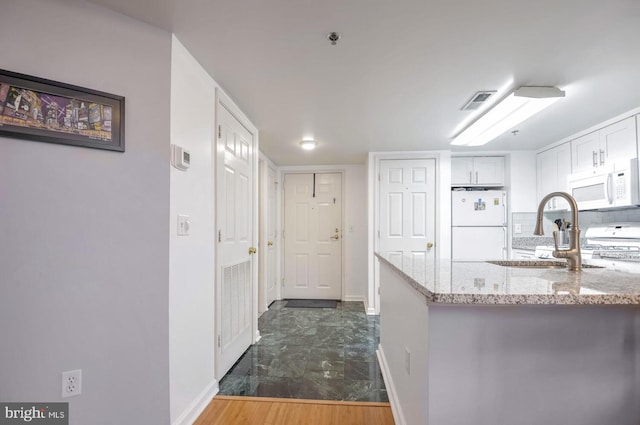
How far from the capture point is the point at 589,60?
1919 millimetres

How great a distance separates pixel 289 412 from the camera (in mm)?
1928

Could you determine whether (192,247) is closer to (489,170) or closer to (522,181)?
(489,170)

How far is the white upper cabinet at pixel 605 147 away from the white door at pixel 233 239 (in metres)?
3.52

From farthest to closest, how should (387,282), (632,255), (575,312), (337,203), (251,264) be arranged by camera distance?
1. (337,203)
2. (251,264)
3. (632,255)
4. (387,282)
5. (575,312)

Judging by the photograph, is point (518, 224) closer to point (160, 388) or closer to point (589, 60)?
point (589, 60)

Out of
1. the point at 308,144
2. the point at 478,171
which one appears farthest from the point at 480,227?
the point at 308,144

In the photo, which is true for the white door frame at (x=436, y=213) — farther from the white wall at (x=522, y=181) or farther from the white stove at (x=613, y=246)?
the white stove at (x=613, y=246)

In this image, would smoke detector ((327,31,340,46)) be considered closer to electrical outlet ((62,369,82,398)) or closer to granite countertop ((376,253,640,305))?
granite countertop ((376,253,640,305))

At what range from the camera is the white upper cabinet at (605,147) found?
2809 mm

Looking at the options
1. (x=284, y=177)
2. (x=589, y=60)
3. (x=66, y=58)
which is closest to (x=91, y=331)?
(x=66, y=58)

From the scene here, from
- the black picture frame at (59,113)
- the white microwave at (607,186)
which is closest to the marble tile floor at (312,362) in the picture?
the black picture frame at (59,113)

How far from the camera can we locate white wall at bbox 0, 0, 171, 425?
50.5 inches

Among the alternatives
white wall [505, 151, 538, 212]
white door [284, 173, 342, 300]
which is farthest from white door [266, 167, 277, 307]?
white wall [505, 151, 538, 212]

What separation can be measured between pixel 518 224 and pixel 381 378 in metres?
3.02
